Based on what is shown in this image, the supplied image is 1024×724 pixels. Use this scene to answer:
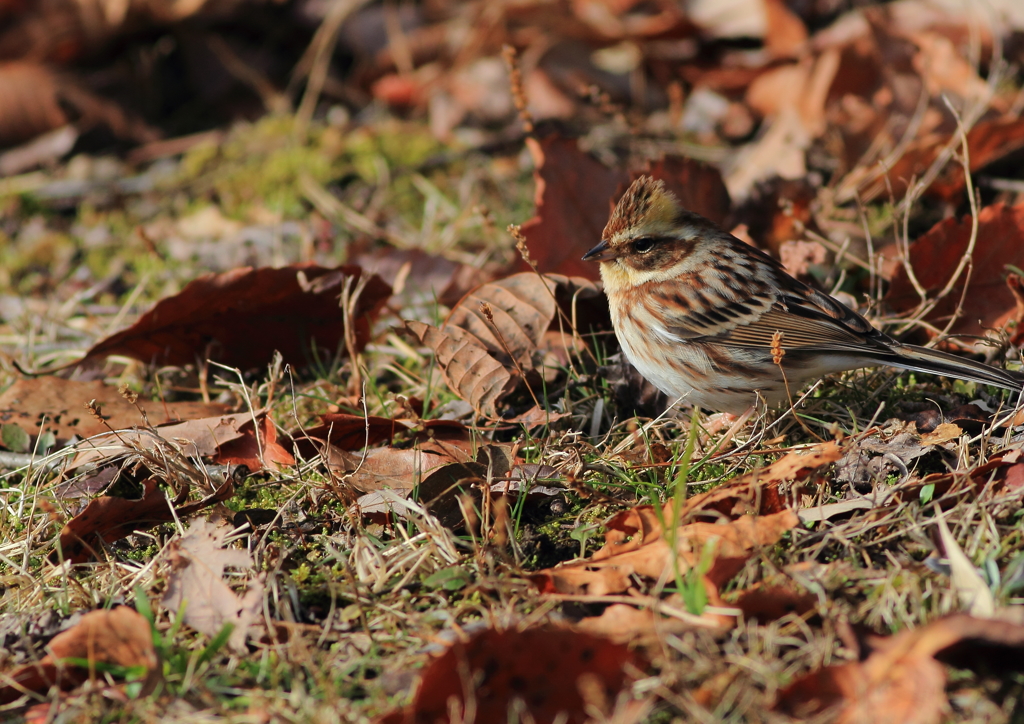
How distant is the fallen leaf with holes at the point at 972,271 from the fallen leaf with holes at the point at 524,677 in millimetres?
2503

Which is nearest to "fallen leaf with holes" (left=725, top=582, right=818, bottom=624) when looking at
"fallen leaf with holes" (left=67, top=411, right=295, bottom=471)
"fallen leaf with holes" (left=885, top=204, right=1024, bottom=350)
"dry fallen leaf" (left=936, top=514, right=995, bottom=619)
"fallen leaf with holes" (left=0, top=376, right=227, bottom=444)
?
"dry fallen leaf" (left=936, top=514, right=995, bottom=619)

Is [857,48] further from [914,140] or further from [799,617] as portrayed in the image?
[799,617]

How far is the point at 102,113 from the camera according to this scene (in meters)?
6.99

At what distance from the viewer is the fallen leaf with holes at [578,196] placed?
4.50 metres

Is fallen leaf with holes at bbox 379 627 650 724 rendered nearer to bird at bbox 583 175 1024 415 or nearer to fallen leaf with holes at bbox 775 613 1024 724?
fallen leaf with holes at bbox 775 613 1024 724

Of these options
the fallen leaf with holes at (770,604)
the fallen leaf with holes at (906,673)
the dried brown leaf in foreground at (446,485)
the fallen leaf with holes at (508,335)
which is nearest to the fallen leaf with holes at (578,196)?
the fallen leaf with holes at (508,335)

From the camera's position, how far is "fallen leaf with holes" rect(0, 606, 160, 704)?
257cm

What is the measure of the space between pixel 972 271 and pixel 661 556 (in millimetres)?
2292

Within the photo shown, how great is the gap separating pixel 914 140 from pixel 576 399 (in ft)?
8.73

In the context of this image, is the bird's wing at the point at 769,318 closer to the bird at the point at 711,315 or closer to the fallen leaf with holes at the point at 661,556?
the bird at the point at 711,315

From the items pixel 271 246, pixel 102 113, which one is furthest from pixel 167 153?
pixel 271 246

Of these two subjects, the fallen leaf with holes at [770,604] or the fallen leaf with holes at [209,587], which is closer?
the fallen leaf with holes at [770,604]

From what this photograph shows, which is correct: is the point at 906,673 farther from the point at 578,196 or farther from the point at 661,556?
the point at 578,196

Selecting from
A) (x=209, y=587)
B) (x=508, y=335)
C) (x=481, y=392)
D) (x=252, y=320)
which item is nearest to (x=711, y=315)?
(x=508, y=335)
